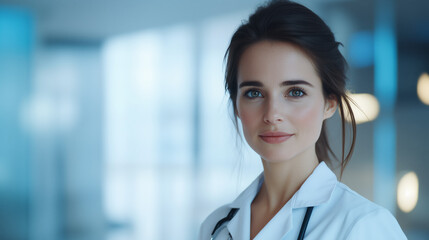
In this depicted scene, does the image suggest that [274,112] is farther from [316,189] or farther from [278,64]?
[316,189]

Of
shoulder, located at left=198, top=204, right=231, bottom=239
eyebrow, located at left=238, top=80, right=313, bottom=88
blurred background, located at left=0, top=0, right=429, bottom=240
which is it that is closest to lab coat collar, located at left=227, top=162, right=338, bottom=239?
shoulder, located at left=198, top=204, right=231, bottom=239

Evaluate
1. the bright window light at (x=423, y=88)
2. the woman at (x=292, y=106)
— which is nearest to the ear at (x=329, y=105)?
the woman at (x=292, y=106)

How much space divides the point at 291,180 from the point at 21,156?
111 inches

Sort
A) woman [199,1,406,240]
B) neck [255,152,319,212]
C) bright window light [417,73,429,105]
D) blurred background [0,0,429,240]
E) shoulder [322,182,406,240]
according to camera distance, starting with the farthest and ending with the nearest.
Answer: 1. blurred background [0,0,429,240]
2. bright window light [417,73,429,105]
3. neck [255,152,319,212]
4. woman [199,1,406,240]
5. shoulder [322,182,406,240]

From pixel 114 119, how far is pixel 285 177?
244 cm

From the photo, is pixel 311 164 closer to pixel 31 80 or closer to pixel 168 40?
pixel 168 40

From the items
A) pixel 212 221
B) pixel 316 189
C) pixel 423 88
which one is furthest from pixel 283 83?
pixel 423 88

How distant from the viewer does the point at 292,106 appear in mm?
1114

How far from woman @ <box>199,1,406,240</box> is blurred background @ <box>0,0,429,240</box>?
2.18 metres

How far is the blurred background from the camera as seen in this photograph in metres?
3.42

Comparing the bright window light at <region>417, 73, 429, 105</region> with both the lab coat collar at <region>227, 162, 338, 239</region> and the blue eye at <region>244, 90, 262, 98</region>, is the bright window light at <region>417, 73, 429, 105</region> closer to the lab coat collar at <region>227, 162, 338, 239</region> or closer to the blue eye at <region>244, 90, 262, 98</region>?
the lab coat collar at <region>227, 162, 338, 239</region>

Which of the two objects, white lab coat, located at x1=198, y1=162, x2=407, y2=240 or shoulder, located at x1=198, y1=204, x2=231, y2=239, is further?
shoulder, located at x1=198, y1=204, x2=231, y2=239

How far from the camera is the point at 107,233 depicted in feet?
11.3

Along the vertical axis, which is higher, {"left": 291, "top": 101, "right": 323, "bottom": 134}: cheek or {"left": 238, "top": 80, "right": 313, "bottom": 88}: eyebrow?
{"left": 238, "top": 80, "right": 313, "bottom": 88}: eyebrow
